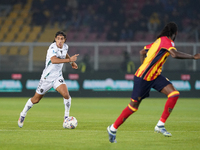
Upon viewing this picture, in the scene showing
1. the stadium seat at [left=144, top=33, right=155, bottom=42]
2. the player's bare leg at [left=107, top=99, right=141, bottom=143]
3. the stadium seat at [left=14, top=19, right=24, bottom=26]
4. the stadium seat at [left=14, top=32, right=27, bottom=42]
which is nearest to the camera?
the player's bare leg at [left=107, top=99, right=141, bottom=143]

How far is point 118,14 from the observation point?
26.3 meters

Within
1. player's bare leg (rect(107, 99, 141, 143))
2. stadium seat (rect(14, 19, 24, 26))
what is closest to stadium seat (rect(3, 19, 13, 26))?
stadium seat (rect(14, 19, 24, 26))

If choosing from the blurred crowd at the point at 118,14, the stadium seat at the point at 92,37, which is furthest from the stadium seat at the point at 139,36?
the stadium seat at the point at 92,37

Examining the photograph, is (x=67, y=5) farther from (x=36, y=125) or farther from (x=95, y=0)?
(x=36, y=125)

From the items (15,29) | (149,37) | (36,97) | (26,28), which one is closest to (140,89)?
(36,97)

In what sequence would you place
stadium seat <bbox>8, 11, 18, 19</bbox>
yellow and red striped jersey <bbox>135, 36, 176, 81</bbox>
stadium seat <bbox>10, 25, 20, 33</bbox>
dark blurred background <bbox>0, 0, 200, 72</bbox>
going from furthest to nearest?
stadium seat <bbox>8, 11, 18, 19</bbox>
stadium seat <bbox>10, 25, 20, 33</bbox>
dark blurred background <bbox>0, 0, 200, 72</bbox>
yellow and red striped jersey <bbox>135, 36, 176, 81</bbox>

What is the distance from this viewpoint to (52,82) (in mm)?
8805

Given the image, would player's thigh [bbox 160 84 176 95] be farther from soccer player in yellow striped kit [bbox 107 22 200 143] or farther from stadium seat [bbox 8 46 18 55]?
stadium seat [bbox 8 46 18 55]

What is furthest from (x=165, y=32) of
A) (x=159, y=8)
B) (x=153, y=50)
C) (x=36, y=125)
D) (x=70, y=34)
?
(x=159, y=8)

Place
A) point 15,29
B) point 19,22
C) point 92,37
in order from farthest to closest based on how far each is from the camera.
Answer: point 19,22 → point 15,29 → point 92,37

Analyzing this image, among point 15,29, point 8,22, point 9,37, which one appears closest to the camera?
point 9,37

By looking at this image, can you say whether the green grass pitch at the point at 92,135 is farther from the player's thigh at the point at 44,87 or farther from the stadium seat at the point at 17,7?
the stadium seat at the point at 17,7

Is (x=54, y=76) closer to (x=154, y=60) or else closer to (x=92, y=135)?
(x=92, y=135)

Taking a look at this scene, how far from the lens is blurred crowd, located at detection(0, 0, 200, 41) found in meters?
25.7
